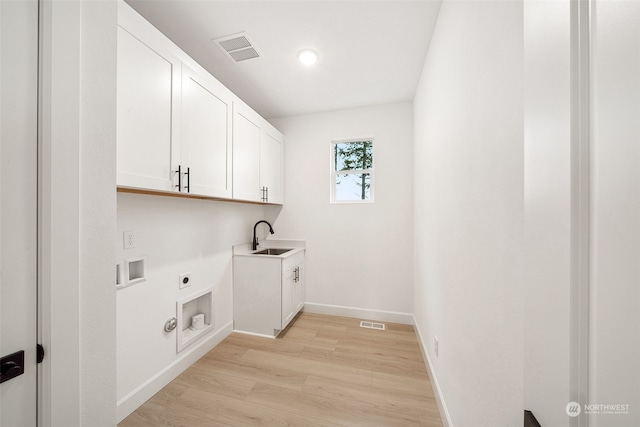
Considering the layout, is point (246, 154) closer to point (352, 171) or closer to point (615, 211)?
point (352, 171)

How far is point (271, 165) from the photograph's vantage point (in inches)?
110

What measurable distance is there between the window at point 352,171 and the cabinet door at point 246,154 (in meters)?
1.03

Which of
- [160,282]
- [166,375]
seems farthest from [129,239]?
[166,375]

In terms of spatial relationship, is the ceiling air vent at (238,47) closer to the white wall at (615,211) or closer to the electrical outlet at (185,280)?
the electrical outlet at (185,280)

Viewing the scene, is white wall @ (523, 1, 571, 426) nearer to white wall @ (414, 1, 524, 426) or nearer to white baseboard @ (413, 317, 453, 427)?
white wall @ (414, 1, 524, 426)

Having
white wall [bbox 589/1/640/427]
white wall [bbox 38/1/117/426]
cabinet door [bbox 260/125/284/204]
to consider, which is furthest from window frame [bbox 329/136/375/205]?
white wall [bbox 589/1/640/427]

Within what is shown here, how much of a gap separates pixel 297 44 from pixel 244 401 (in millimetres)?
2658

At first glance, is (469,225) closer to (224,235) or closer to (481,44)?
(481,44)

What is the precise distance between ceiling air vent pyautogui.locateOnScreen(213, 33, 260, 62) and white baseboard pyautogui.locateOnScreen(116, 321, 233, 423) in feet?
8.21

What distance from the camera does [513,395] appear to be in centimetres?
71

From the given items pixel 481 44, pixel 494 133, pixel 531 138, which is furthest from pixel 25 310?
pixel 481 44

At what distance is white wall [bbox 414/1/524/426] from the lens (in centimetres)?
71

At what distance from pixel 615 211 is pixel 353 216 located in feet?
8.80

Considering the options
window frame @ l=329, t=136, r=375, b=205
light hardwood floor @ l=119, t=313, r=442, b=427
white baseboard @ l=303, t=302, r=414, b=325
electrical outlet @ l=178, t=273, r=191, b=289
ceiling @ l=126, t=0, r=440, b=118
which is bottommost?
light hardwood floor @ l=119, t=313, r=442, b=427
